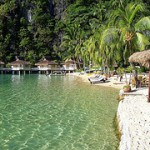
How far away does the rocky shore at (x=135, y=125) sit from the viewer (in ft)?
22.4

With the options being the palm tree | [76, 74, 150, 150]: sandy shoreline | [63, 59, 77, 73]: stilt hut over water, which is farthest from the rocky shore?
[63, 59, 77, 73]: stilt hut over water

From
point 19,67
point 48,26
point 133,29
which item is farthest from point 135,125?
point 48,26

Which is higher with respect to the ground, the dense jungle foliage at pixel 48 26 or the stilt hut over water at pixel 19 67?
the dense jungle foliage at pixel 48 26

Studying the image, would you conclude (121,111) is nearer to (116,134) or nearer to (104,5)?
(116,134)

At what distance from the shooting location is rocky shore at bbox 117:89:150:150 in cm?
682

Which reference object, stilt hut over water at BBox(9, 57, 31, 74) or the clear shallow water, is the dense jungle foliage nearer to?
stilt hut over water at BBox(9, 57, 31, 74)

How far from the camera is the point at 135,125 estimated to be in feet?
28.0

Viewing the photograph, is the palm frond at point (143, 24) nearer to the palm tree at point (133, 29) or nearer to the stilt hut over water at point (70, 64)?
the palm tree at point (133, 29)

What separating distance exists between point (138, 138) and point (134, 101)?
19.4 feet

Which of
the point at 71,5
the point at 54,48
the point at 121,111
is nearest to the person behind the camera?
the point at 121,111

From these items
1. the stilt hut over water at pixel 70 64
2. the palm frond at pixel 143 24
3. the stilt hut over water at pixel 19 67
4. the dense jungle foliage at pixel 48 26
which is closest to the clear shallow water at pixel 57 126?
the palm frond at pixel 143 24

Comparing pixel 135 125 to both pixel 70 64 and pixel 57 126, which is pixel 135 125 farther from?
pixel 70 64

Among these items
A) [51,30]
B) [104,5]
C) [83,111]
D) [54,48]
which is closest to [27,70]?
[54,48]

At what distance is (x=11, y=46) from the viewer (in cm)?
7038
